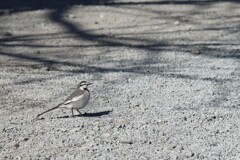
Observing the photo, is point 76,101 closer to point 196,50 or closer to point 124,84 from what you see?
point 124,84

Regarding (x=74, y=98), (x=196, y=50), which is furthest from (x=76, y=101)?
(x=196, y=50)

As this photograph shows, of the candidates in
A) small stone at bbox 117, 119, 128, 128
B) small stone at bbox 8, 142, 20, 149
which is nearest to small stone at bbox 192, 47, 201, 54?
small stone at bbox 117, 119, 128, 128

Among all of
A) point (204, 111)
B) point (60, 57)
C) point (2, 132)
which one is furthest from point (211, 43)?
point (2, 132)

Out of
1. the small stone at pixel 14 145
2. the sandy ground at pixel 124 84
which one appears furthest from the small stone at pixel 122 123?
the small stone at pixel 14 145

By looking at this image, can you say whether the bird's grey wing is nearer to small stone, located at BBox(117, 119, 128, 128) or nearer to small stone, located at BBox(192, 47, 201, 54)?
small stone, located at BBox(117, 119, 128, 128)

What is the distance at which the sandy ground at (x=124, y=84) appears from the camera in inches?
273

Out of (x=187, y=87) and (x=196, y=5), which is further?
(x=196, y=5)

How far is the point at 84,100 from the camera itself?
317 inches

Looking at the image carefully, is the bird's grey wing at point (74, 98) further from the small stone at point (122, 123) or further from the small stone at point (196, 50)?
the small stone at point (196, 50)

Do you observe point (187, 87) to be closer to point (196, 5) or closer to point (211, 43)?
point (211, 43)

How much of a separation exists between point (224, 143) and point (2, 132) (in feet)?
7.51

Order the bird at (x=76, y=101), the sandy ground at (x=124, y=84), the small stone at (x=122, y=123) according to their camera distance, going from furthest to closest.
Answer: the bird at (x=76, y=101) < the small stone at (x=122, y=123) < the sandy ground at (x=124, y=84)

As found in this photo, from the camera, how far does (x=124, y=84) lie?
31.2ft

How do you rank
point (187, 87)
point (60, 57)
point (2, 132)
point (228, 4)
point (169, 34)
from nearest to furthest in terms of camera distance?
point (2, 132), point (187, 87), point (60, 57), point (169, 34), point (228, 4)
